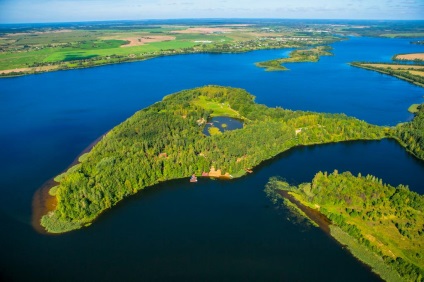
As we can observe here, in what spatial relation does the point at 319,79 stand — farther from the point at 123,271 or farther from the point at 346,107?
the point at 123,271

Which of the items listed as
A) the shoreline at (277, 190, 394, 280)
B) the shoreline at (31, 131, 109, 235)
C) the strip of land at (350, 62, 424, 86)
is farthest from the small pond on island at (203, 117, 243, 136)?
the strip of land at (350, 62, 424, 86)

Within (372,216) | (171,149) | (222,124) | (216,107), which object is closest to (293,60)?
(216,107)

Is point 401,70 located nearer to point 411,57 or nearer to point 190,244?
point 411,57

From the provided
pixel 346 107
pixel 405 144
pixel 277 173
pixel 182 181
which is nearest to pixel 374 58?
pixel 346 107

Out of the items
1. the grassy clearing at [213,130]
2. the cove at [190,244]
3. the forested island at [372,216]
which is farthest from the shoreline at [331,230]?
the grassy clearing at [213,130]

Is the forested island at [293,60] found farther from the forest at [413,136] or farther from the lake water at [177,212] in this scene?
the forest at [413,136]
